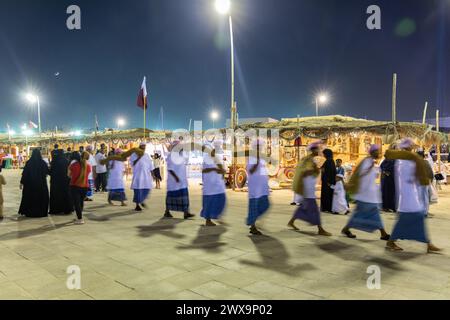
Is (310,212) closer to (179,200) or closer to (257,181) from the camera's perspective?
(257,181)

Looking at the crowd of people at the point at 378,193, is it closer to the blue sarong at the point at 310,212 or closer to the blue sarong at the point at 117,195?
the blue sarong at the point at 310,212

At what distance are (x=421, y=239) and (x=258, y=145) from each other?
2.92 metres

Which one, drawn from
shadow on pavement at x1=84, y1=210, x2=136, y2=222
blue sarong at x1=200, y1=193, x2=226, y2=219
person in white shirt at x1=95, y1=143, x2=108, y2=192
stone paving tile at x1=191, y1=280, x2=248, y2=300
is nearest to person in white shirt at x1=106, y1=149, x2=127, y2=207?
shadow on pavement at x1=84, y1=210, x2=136, y2=222

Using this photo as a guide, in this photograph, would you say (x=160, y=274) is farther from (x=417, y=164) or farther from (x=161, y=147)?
(x=161, y=147)

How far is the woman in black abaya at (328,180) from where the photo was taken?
340 inches

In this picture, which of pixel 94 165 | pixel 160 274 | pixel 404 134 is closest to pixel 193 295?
pixel 160 274

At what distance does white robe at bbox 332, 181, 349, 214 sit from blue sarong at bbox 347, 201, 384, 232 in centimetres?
266

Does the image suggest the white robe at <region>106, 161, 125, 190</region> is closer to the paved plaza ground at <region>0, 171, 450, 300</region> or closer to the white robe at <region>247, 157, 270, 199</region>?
the paved plaza ground at <region>0, 171, 450, 300</region>

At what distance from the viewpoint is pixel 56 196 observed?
8711 millimetres

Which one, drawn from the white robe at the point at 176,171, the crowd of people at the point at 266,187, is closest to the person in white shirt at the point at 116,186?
the crowd of people at the point at 266,187

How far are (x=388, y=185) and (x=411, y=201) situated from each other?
4.46 metres

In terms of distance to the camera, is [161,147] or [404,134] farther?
[161,147]

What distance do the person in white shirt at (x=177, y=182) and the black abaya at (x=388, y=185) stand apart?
492 cm
